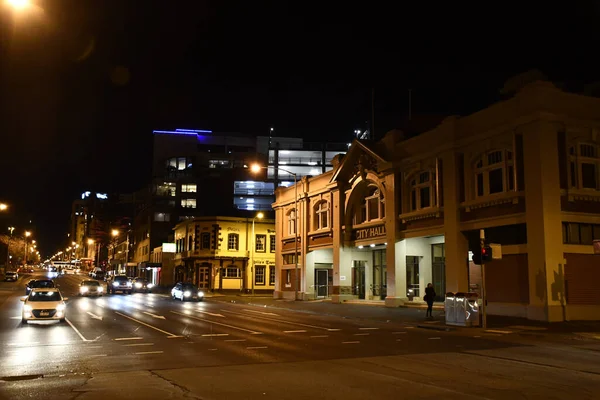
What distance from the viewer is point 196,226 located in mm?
66562

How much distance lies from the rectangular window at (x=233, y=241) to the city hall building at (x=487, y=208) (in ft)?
76.4

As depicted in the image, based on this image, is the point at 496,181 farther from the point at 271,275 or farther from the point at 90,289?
the point at 271,275

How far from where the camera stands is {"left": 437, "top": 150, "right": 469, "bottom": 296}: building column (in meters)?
30.8

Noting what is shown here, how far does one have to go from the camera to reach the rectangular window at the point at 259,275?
214ft

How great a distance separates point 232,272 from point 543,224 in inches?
1771

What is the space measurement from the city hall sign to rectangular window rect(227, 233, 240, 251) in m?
26.6

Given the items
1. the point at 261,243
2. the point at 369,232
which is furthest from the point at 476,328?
the point at 261,243

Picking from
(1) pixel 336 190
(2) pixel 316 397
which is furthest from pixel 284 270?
(2) pixel 316 397

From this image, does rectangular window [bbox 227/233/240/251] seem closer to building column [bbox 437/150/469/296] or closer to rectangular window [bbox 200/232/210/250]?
rectangular window [bbox 200/232/210/250]

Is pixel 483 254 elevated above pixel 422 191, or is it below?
below

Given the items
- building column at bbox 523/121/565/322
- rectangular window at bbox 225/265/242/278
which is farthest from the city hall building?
rectangular window at bbox 225/265/242/278

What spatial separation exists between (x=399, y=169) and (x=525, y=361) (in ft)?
77.9

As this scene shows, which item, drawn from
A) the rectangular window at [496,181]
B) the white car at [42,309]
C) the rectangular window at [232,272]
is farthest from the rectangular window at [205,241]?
the rectangular window at [496,181]

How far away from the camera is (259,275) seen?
215ft
